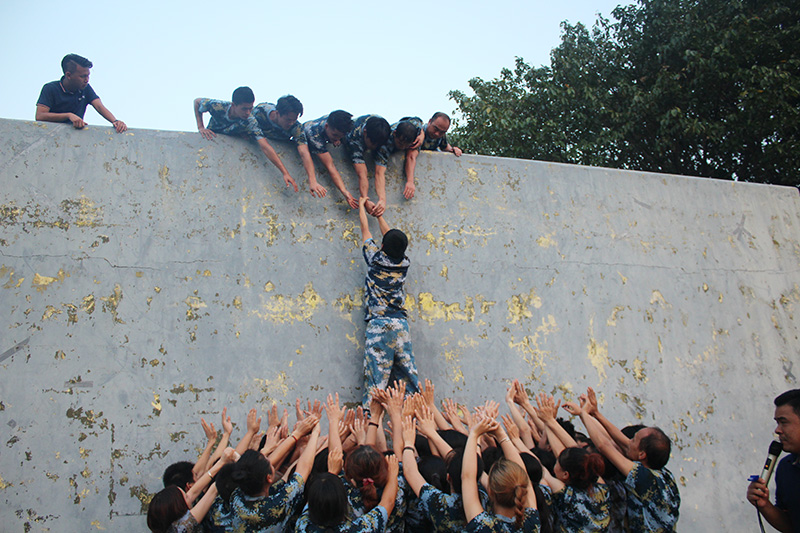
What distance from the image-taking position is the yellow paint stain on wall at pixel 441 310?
4.58m

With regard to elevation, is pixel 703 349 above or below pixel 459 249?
below

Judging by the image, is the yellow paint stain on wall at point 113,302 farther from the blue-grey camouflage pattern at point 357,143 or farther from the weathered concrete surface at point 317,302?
the blue-grey camouflage pattern at point 357,143

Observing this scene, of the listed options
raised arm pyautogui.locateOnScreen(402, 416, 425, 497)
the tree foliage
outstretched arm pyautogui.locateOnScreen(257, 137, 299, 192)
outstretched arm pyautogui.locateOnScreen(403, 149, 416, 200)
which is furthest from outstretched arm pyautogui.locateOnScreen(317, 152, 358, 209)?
the tree foliage

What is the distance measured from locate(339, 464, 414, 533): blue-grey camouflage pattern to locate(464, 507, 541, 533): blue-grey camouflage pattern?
45 cm

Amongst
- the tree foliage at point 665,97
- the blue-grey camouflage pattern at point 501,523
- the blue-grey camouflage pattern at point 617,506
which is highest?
the tree foliage at point 665,97

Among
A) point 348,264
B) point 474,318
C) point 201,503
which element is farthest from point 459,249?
point 201,503

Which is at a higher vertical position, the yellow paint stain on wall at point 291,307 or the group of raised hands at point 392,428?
the yellow paint stain on wall at point 291,307

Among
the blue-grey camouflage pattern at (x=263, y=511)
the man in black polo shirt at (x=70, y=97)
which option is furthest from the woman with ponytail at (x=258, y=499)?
the man in black polo shirt at (x=70, y=97)

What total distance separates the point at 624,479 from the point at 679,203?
3379 millimetres

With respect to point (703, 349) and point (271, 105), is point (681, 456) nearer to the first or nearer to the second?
point (703, 349)

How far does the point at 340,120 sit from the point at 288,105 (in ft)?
1.38

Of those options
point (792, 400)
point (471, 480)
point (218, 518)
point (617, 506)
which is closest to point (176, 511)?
point (218, 518)

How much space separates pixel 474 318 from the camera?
4.68 metres

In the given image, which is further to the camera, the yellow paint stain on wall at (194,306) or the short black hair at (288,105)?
the short black hair at (288,105)
